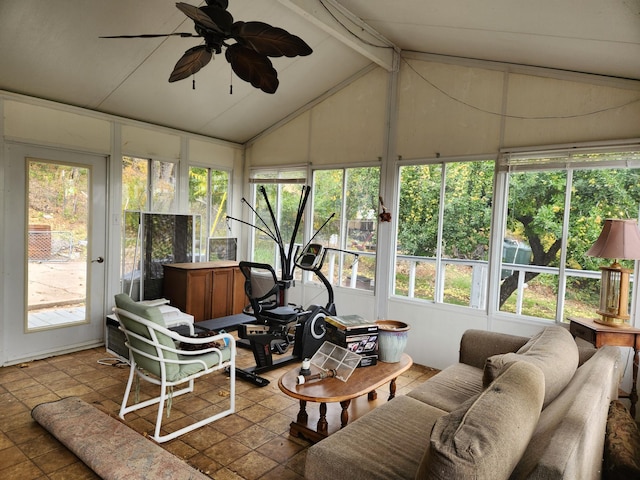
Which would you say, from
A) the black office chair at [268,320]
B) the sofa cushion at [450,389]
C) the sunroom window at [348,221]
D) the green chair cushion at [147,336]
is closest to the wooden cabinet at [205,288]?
the black office chair at [268,320]

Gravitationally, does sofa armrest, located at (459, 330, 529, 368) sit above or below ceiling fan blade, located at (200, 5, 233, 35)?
below

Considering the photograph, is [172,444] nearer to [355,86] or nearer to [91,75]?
[91,75]

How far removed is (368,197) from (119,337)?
322cm

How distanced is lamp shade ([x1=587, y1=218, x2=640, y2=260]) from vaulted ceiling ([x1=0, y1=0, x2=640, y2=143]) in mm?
1201

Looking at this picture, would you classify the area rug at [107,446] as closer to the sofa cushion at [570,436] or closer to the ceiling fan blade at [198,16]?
the sofa cushion at [570,436]

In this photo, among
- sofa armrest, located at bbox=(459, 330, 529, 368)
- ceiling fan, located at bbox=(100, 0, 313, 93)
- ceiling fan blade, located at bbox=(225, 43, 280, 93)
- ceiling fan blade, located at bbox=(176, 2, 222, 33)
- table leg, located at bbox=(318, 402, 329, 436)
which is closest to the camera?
ceiling fan blade, located at bbox=(176, 2, 222, 33)

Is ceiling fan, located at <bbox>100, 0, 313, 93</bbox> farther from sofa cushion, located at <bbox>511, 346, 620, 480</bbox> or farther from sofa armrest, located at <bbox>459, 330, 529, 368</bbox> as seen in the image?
sofa armrest, located at <bbox>459, 330, 529, 368</bbox>

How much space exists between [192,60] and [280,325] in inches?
104

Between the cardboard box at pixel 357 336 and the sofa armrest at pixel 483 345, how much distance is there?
799 millimetres

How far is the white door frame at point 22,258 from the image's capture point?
13.0 feet

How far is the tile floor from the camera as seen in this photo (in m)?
2.43

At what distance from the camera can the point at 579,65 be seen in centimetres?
336

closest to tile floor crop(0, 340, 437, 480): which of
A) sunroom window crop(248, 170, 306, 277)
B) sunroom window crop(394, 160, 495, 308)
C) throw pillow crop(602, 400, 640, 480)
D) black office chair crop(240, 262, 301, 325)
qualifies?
black office chair crop(240, 262, 301, 325)

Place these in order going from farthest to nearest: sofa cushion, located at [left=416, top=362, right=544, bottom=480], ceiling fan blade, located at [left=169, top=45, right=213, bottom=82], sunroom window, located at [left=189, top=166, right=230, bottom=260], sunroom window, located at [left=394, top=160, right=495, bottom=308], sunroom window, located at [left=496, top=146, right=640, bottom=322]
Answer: sunroom window, located at [left=189, top=166, right=230, bottom=260] → sunroom window, located at [left=394, top=160, right=495, bottom=308] → sunroom window, located at [left=496, top=146, right=640, bottom=322] → ceiling fan blade, located at [left=169, top=45, right=213, bottom=82] → sofa cushion, located at [left=416, top=362, right=544, bottom=480]
